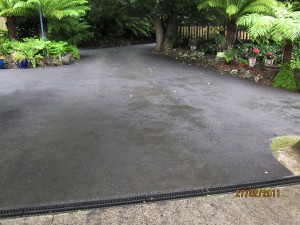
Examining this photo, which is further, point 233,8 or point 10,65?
point 10,65

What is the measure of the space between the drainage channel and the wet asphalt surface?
9cm

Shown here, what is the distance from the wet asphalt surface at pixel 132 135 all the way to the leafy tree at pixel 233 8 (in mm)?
2190

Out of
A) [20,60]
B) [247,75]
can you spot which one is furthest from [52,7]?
[247,75]

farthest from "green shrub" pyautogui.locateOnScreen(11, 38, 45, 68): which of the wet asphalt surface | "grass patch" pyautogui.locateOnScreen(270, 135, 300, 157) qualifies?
"grass patch" pyautogui.locateOnScreen(270, 135, 300, 157)

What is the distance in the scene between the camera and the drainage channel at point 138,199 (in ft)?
8.35

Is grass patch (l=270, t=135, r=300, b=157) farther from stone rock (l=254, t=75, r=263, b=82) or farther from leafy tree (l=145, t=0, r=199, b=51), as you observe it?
leafy tree (l=145, t=0, r=199, b=51)

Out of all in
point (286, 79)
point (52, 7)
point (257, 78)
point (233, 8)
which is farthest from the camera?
point (52, 7)

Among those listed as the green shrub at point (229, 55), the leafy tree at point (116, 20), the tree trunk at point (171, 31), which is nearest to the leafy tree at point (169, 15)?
the tree trunk at point (171, 31)

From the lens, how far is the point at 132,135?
4.28 metres

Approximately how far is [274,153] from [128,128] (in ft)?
6.95

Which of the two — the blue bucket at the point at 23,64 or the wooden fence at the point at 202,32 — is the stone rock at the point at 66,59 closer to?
the blue bucket at the point at 23,64

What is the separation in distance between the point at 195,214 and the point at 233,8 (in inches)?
287

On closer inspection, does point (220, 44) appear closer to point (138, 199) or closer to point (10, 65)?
point (10, 65)

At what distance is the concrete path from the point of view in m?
2.40
